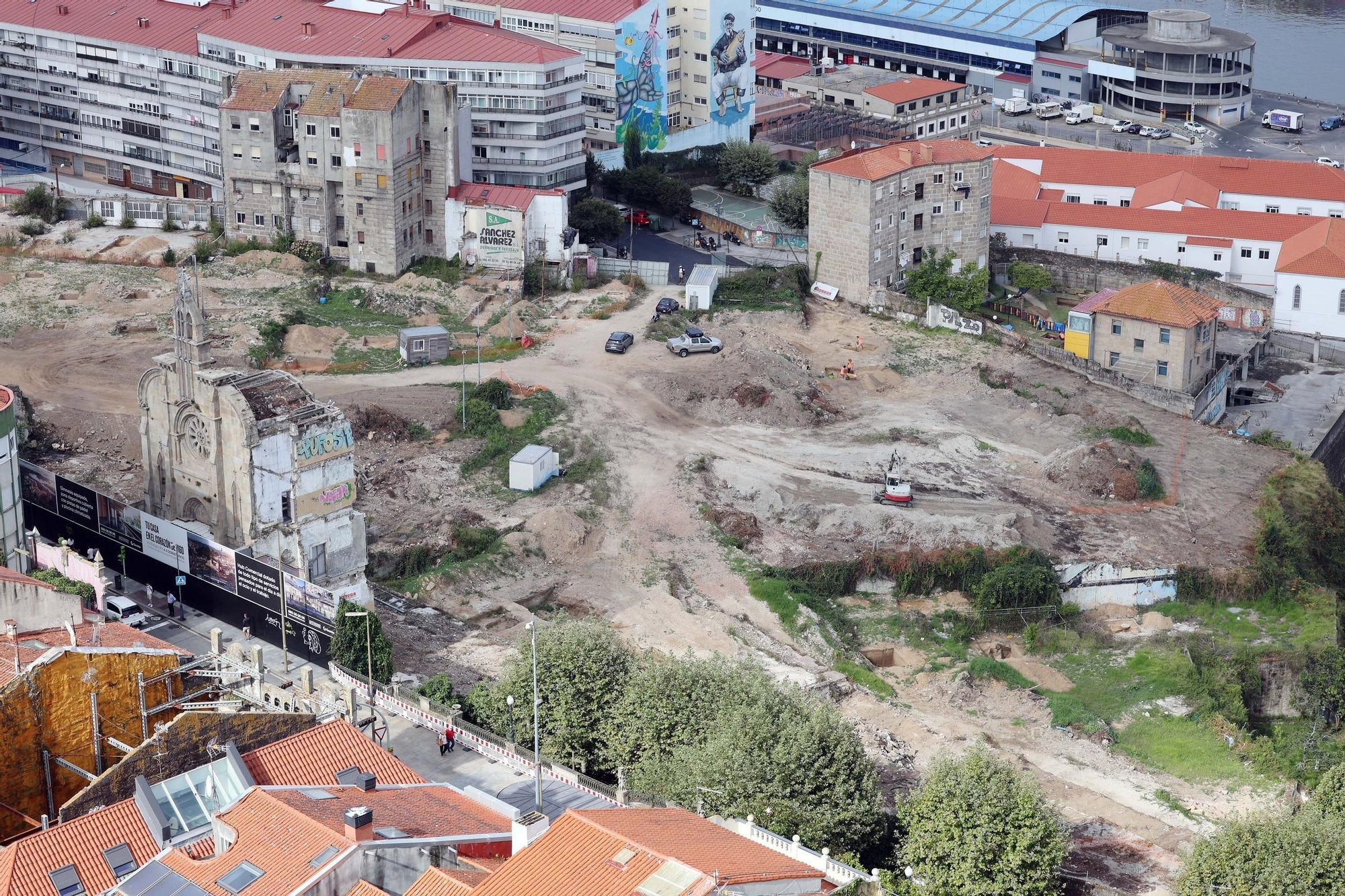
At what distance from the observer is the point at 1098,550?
264ft

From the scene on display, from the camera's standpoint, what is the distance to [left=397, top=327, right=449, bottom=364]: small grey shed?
93438 mm

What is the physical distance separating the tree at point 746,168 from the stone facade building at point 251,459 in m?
61.6

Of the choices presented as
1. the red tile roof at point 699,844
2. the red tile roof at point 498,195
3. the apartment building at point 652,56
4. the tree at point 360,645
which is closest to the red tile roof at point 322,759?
the red tile roof at point 699,844

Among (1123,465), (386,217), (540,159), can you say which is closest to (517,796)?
(1123,465)

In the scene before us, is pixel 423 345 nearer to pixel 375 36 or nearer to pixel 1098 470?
pixel 375 36

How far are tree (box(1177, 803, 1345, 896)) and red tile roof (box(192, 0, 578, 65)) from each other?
68378 mm

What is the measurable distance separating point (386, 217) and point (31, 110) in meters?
35.3

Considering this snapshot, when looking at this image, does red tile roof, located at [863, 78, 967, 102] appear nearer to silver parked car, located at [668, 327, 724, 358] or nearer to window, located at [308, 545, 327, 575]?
silver parked car, located at [668, 327, 724, 358]

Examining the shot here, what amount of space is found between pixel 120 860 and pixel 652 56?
91941 mm

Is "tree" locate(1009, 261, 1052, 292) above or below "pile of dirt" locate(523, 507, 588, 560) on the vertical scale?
above

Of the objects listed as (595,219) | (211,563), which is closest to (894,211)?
(595,219)

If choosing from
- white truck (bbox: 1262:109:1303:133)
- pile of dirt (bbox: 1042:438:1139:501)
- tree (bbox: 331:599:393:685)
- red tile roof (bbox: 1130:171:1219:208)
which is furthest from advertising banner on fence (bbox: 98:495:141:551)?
white truck (bbox: 1262:109:1303:133)

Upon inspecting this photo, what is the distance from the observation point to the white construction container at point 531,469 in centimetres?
8181

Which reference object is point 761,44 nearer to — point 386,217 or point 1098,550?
point 386,217
